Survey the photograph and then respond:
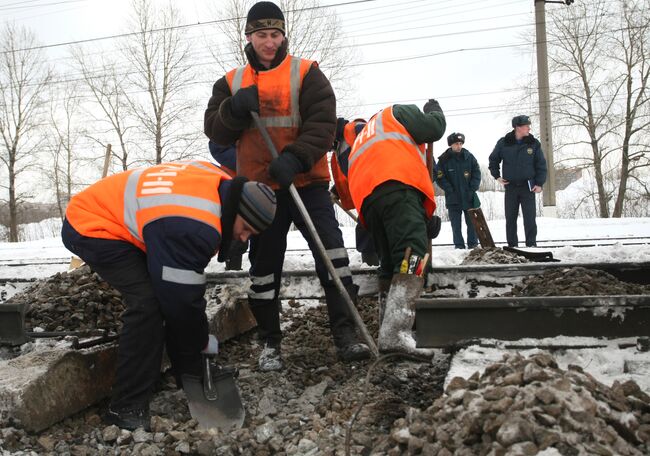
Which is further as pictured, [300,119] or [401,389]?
[300,119]

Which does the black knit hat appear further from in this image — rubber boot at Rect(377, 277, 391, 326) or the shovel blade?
the shovel blade

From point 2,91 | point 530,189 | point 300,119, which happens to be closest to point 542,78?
point 530,189

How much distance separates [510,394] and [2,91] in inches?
1248

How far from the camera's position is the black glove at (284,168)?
3369 millimetres

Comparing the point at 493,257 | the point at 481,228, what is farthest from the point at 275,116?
the point at 481,228

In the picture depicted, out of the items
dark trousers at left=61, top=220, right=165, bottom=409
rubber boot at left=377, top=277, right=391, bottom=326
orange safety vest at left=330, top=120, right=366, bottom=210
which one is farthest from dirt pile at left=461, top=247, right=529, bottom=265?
dark trousers at left=61, top=220, right=165, bottom=409

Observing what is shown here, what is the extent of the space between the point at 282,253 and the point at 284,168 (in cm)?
68

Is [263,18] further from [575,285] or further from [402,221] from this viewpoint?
[575,285]

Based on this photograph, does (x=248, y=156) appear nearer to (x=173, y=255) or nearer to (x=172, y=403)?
(x=173, y=255)

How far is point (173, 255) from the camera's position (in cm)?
274

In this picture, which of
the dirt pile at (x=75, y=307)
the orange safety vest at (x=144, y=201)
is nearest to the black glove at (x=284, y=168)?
the orange safety vest at (x=144, y=201)

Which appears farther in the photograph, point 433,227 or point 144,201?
point 433,227

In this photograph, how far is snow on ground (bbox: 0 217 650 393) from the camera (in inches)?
97.3

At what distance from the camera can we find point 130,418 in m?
2.88
